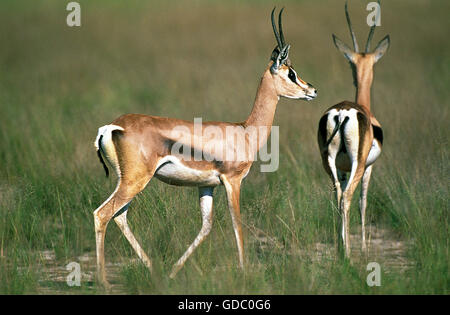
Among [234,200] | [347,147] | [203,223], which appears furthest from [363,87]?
[203,223]

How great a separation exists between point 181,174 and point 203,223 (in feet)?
1.81

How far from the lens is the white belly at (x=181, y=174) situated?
566cm

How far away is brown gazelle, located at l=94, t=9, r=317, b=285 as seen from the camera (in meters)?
5.52

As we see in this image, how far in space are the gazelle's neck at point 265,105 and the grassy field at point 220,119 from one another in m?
0.82

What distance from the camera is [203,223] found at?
19.8 ft

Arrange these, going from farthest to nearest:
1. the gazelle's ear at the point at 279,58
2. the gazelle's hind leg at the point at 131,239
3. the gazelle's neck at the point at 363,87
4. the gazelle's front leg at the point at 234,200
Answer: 1. the gazelle's neck at the point at 363,87
2. the gazelle's ear at the point at 279,58
3. the gazelle's front leg at the point at 234,200
4. the gazelle's hind leg at the point at 131,239

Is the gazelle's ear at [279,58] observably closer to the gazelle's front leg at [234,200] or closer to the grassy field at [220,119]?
the gazelle's front leg at [234,200]

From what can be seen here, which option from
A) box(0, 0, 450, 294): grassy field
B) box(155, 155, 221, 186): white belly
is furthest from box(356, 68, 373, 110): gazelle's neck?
box(155, 155, 221, 186): white belly

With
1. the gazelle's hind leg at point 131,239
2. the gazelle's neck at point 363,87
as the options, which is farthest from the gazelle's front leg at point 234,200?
the gazelle's neck at point 363,87

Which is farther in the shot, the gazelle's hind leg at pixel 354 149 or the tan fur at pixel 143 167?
the gazelle's hind leg at pixel 354 149

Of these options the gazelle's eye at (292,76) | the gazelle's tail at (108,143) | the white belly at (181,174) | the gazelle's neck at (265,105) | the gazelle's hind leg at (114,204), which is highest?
the gazelle's eye at (292,76)

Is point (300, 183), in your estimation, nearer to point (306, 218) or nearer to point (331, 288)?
point (306, 218)

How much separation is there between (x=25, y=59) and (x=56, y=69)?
55.5 inches

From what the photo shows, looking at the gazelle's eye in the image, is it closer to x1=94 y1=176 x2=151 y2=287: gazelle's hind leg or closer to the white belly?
the white belly
